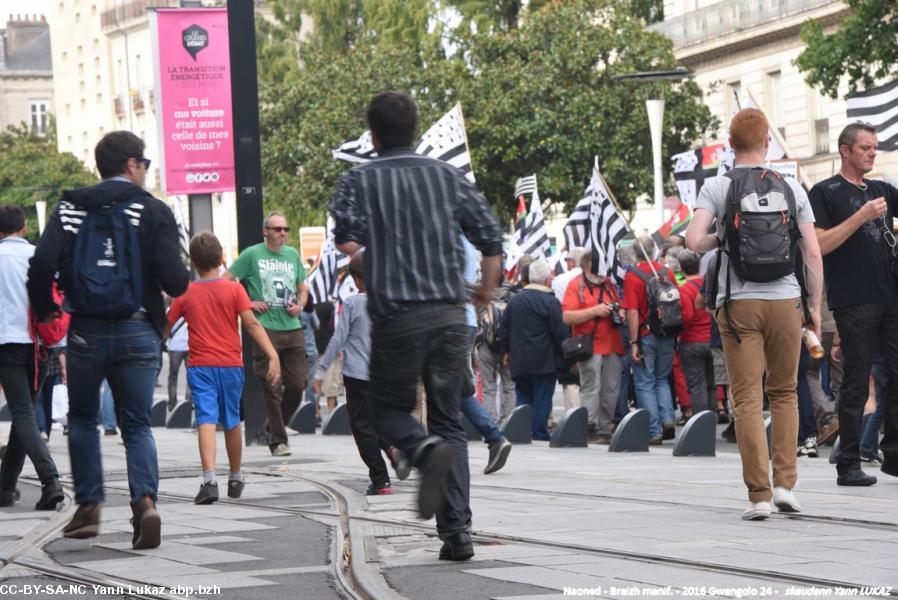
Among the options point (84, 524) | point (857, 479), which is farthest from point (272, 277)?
point (84, 524)

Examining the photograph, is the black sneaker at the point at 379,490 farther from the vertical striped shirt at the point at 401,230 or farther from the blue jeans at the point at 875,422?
the vertical striped shirt at the point at 401,230

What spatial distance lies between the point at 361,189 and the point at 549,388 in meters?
9.70

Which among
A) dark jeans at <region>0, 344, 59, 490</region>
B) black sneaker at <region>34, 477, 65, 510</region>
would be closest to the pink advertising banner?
dark jeans at <region>0, 344, 59, 490</region>

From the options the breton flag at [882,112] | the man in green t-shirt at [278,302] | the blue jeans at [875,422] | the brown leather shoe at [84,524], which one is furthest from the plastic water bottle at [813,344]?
the breton flag at [882,112]

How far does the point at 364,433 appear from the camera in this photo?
11672 millimetres

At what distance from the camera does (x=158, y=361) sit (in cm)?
A: 880

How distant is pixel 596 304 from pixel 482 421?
190 inches

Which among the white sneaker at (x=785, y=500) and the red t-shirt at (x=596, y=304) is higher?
the red t-shirt at (x=596, y=304)

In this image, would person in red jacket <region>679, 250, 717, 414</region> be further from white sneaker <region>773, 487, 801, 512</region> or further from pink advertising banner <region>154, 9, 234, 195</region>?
white sneaker <region>773, 487, 801, 512</region>

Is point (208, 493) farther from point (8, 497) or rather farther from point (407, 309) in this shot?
point (407, 309)

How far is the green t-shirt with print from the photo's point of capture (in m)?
15.3

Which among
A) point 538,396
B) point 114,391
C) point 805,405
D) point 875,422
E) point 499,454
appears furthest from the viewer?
point 538,396

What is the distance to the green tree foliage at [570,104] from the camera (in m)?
44.8

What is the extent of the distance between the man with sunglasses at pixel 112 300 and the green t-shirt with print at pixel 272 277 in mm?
6444
